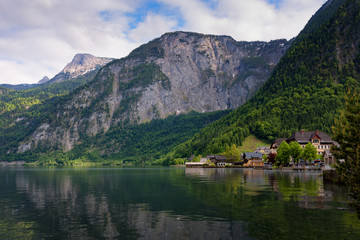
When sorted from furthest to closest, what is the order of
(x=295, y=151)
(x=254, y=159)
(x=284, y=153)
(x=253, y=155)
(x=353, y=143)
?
(x=253, y=155) < (x=254, y=159) < (x=284, y=153) < (x=295, y=151) < (x=353, y=143)

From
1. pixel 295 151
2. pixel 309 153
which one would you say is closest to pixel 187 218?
pixel 295 151

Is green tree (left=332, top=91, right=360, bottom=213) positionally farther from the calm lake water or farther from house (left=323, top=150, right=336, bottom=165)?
house (left=323, top=150, right=336, bottom=165)

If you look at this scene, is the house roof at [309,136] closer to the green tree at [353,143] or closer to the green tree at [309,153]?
the green tree at [309,153]

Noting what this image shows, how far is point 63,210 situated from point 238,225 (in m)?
23.6

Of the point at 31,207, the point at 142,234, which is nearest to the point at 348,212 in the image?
the point at 142,234

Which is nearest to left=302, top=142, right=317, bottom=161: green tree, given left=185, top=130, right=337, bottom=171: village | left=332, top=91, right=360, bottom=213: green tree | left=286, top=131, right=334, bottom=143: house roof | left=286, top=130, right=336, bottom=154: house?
left=185, top=130, right=337, bottom=171: village

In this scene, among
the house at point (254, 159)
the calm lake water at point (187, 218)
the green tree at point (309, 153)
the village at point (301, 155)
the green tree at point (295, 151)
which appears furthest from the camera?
the house at point (254, 159)

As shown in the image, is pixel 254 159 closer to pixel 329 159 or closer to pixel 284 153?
pixel 284 153

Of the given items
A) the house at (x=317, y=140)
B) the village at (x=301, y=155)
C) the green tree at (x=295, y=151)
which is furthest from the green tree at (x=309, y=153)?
the house at (x=317, y=140)

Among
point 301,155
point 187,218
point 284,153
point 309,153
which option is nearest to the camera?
point 187,218

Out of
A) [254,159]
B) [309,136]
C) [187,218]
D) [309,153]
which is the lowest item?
[254,159]

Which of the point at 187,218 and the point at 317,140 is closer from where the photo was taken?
the point at 187,218

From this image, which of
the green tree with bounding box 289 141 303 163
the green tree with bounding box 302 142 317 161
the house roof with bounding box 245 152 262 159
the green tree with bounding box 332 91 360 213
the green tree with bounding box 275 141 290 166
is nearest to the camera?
the green tree with bounding box 332 91 360 213

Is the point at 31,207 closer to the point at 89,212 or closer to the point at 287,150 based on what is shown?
the point at 89,212
